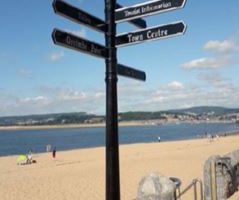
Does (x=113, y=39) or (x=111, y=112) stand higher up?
(x=113, y=39)

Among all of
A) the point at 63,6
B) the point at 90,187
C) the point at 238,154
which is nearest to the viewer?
the point at 63,6

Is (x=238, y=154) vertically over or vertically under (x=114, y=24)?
under

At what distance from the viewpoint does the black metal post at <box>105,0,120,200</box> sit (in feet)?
14.6

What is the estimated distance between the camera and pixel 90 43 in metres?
4.49

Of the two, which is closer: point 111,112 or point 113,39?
point 111,112

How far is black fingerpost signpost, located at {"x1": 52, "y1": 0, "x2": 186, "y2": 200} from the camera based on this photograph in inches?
173

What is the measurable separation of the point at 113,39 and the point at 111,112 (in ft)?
2.60

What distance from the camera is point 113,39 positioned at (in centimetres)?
468

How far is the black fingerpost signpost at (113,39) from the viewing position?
4385 millimetres

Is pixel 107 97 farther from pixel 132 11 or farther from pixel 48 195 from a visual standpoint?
pixel 48 195

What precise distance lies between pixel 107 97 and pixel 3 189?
16.8m

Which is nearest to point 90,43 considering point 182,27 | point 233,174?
point 182,27

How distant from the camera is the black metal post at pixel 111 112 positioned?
446 cm

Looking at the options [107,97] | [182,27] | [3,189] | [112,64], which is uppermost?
[182,27]
